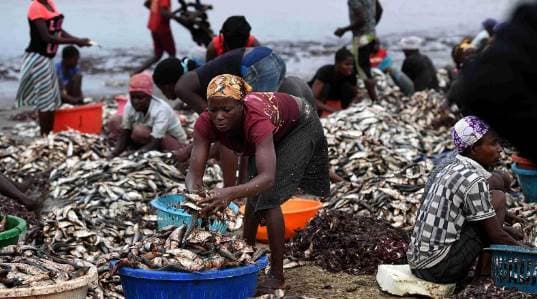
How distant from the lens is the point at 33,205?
21.3 feet

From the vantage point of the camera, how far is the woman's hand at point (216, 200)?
4684 mm

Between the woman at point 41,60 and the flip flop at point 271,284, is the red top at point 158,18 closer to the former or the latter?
the woman at point 41,60

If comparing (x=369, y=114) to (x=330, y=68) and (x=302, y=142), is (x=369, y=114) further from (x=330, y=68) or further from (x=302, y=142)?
(x=302, y=142)

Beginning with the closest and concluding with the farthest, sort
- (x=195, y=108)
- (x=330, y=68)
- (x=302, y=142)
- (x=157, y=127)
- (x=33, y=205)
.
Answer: (x=302, y=142), (x=33, y=205), (x=195, y=108), (x=157, y=127), (x=330, y=68)

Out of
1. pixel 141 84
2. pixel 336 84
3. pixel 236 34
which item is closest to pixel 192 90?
pixel 236 34

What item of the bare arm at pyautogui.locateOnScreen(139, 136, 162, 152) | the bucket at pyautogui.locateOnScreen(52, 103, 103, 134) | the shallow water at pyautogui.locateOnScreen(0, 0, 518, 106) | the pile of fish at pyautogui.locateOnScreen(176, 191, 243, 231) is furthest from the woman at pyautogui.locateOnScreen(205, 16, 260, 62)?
the shallow water at pyautogui.locateOnScreen(0, 0, 518, 106)

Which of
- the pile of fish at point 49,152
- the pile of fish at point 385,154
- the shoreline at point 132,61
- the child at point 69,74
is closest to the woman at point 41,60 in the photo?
the pile of fish at point 49,152

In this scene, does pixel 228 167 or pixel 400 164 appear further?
pixel 400 164

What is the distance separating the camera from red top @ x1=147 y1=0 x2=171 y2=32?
14273 mm

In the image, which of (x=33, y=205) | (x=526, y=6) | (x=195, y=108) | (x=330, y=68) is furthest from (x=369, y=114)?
(x=526, y=6)

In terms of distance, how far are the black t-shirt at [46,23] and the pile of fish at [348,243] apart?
4622 millimetres

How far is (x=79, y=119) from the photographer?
1059 centimetres

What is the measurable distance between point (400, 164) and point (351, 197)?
1.65 m

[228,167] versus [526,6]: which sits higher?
[526,6]
